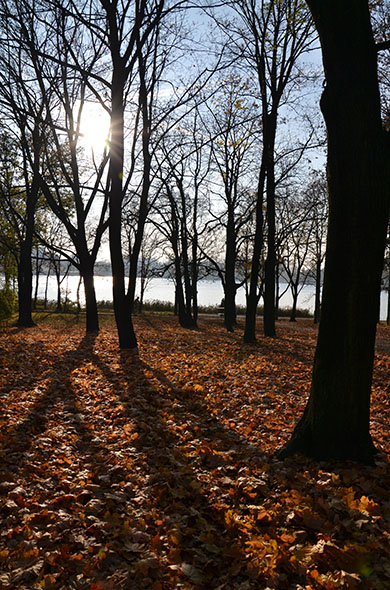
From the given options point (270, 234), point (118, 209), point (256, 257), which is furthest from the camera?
point (270, 234)

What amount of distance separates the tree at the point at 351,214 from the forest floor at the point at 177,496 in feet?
2.55

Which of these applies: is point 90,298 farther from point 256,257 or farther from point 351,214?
point 351,214

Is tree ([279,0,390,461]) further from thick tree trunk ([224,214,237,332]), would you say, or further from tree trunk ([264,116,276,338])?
thick tree trunk ([224,214,237,332])

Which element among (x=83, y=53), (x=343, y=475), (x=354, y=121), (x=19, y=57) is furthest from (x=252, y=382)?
(x=19, y=57)

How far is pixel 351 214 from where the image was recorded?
13.6 feet

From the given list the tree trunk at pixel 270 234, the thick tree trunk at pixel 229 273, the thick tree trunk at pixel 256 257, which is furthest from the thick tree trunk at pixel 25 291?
the thick tree trunk at pixel 256 257

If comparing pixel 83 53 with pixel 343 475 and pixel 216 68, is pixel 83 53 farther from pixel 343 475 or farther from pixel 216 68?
pixel 343 475

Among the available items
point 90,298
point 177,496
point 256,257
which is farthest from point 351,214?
point 90,298

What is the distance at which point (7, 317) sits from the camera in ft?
81.6

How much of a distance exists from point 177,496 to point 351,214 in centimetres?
339

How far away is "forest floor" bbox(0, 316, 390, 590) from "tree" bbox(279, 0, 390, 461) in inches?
30.6

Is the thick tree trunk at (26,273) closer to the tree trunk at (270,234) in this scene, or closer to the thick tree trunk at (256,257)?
the tree trunk at (270,234)

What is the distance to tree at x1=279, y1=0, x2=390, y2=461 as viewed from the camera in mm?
4043

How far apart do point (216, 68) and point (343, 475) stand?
38.8 ft
